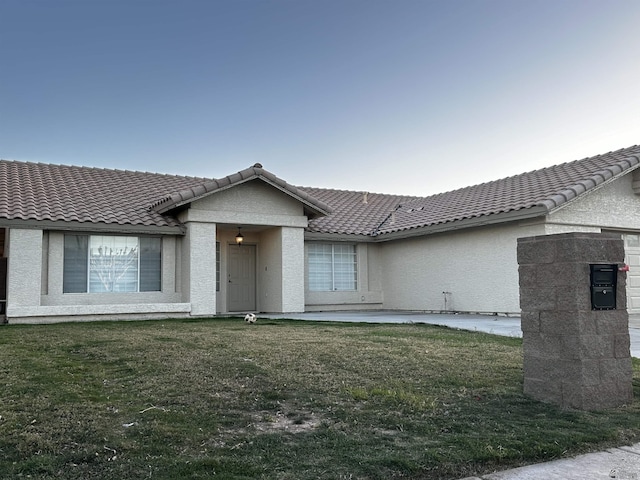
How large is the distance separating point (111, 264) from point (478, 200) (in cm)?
1120

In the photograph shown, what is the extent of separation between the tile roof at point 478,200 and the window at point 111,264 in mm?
5194

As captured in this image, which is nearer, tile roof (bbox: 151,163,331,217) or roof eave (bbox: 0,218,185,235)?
roof eave (bbox: 0,218,185,235)

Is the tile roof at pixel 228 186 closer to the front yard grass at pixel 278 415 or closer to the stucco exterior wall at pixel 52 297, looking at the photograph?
the stucco exterior wall at pixel 52 297

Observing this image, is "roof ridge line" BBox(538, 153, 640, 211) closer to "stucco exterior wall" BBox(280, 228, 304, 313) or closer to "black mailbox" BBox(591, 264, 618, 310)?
"stucco exterior wall" BBox(280, 228, 304, 313)

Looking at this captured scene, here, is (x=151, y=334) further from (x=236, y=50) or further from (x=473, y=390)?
(x=236, y=50)

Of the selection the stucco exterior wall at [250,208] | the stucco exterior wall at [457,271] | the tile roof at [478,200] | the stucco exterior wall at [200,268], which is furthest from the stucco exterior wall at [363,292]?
the stucco exterior wall at [200,268]

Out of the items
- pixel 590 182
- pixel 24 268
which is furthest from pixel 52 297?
pixel 590 182

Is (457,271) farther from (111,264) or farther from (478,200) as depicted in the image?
(111,264)

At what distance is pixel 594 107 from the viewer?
17.0 meters

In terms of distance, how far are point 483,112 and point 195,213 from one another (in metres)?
9.83

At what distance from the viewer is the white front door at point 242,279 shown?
1812 centimetres

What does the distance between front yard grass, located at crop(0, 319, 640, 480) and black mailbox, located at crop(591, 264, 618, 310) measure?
0.96 metres

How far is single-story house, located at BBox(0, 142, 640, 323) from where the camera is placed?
14.2m

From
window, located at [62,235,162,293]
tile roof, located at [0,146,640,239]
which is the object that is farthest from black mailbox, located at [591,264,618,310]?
window, located at [62,235,162,293]
